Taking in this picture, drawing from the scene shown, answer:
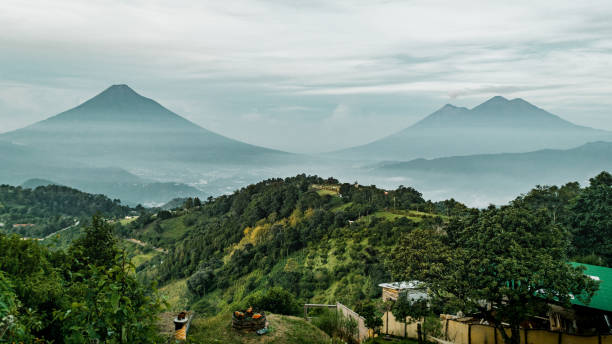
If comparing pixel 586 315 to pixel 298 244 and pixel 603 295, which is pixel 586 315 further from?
pixel 298 244

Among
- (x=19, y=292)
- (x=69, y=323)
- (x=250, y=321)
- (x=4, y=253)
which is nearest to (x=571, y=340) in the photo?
(x=250, y=321)

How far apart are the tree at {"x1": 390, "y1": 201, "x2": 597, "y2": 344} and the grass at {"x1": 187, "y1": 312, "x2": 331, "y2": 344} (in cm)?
333

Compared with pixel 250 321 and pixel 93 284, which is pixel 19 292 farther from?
pixel 250 321

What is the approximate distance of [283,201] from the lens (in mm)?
44656

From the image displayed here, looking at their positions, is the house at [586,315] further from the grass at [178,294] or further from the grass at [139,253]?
the grass at [139,253]

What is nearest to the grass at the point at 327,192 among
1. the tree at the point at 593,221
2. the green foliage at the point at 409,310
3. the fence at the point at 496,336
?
the tree at the point at 593,221

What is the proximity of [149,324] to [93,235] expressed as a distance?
1675cm

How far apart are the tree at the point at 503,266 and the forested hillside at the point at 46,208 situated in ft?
240

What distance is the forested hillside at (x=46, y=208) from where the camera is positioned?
70125mm

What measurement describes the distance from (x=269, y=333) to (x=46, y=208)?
8922 centimetres

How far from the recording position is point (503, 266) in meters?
9.58

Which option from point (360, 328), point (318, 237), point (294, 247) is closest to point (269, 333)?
point (360, 328)

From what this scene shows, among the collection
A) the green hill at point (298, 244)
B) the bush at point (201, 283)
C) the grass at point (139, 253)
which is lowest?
the grass at point (139, 253)

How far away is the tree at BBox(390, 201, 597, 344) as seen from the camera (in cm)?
948
